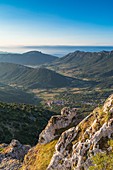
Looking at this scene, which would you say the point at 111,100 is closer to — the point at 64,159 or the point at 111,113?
the point at 111,113

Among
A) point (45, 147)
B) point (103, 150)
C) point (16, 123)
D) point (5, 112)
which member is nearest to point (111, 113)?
point (103, 150)

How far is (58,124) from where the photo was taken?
51.0 metres

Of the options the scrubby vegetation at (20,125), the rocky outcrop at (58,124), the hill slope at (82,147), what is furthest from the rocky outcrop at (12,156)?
the scrubby vegetation at (20,125)

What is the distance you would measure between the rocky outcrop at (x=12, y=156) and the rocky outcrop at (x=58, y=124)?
11950 mm

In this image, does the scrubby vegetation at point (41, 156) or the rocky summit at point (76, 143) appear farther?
the scrubby vegetation at point (41, 156)

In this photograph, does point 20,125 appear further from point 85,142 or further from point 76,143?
point 85,142

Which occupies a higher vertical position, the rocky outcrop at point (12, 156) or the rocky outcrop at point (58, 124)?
the rocky outcrop at point (58, 124)

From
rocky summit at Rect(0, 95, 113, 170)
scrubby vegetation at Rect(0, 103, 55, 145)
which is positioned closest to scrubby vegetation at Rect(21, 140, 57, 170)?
rocky summit at Rect(0, 95, 113, 170)

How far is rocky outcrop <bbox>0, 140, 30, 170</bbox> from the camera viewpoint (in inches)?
2261

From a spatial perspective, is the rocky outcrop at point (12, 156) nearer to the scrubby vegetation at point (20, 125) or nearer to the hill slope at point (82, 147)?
the hill slope at point (82, 147)

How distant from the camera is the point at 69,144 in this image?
39.0 m

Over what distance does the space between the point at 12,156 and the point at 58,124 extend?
1944 centimetres

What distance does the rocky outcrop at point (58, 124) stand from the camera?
4934 cm

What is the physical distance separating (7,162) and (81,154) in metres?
30.5
